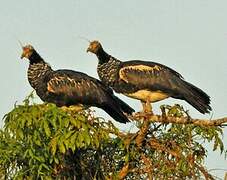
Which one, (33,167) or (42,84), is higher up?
(42,84)

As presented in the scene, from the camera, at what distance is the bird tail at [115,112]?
8.96m

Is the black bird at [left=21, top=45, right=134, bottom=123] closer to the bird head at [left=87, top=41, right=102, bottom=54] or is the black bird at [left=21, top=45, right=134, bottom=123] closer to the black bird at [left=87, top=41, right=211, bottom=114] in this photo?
the black bird at [left=87, top=41, right=211, bottom=114]

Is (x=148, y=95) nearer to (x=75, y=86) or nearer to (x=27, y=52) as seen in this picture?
(x=75, y=86)

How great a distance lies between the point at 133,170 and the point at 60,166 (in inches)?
31.1

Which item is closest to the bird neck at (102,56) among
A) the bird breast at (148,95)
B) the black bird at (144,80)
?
the black bird at (144,80)

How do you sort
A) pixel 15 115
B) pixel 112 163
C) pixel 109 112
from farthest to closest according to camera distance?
pixel 109 112, pixel 112 163, pixel 15 115

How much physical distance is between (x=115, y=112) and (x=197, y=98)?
1.14 meters

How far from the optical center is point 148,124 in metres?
6.93

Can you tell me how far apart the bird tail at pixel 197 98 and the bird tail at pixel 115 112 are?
940mm

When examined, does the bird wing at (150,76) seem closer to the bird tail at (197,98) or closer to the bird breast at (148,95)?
the bird breast at (148,95)

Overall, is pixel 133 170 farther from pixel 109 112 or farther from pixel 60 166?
pixel 109 112

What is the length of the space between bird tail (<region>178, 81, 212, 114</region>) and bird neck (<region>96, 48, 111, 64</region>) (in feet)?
4.19

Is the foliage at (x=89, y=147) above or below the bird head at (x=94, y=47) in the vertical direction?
below

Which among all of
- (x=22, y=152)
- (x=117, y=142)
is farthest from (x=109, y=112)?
(x=22, y=152)
